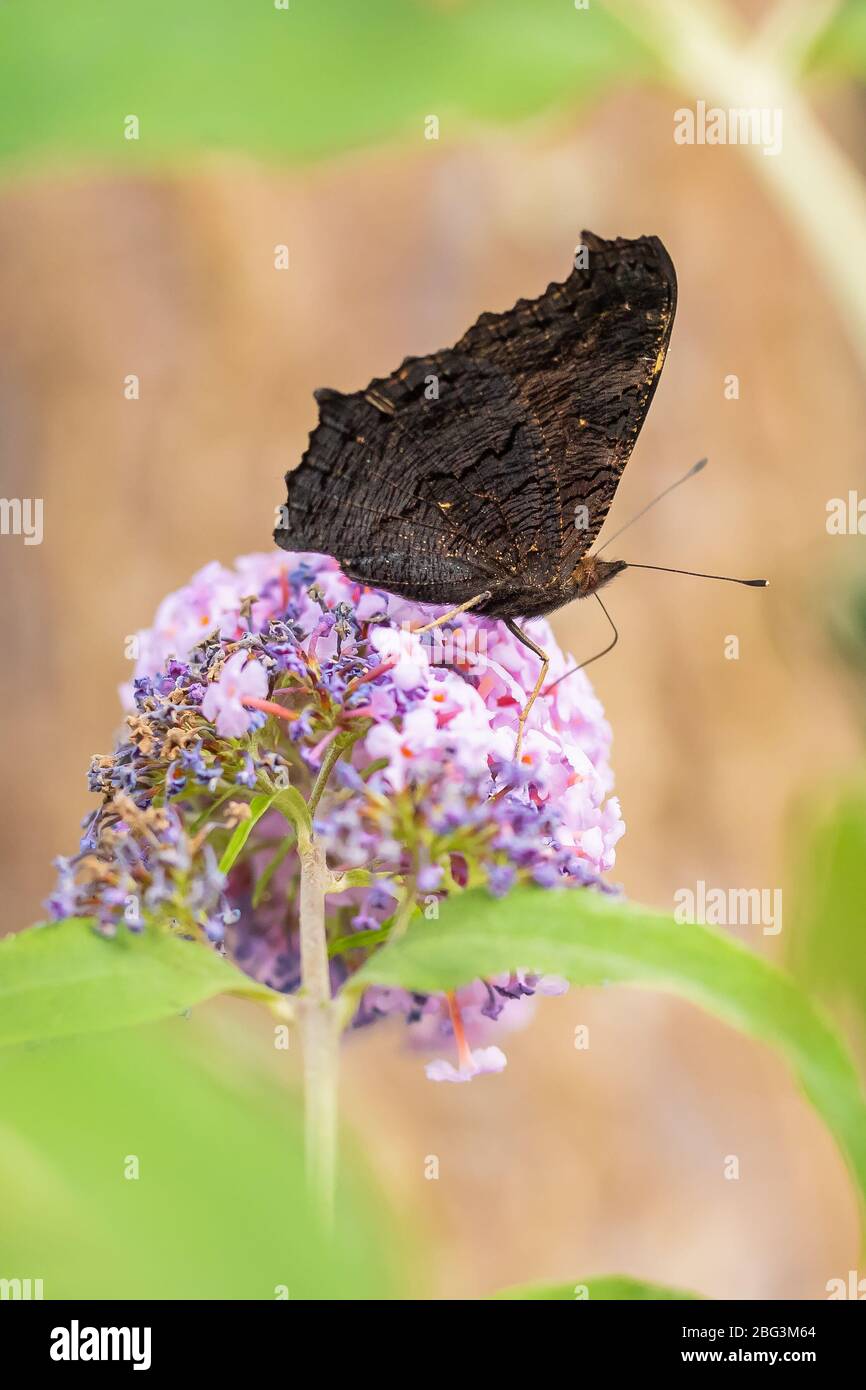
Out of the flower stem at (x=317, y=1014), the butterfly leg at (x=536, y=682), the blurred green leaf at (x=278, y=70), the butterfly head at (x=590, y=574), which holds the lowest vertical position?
the flower stem at (x=317, y=1014)


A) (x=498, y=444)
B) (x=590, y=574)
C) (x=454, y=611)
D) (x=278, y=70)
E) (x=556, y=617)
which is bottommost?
(x=454, y=611)

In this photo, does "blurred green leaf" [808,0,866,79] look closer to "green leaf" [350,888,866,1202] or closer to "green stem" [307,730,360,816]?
"green stem" [307,730,360,816]

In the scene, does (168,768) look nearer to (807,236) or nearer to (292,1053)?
(807,236)

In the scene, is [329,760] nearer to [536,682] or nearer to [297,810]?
[297,810]

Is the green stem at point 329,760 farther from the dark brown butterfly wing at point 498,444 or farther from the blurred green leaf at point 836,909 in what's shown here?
the blurred green leaf at point 836,909

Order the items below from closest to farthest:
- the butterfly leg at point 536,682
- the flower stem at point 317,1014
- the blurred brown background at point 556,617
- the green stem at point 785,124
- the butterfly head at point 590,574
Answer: the flower stem at point 317,1014 → the butterfly leg at point 536,682 → the butterfly head at point 590,574 → the green stem at point 785,124 → the blurred brown background at point 556,617

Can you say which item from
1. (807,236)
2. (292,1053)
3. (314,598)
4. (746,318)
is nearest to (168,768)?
(314,598)

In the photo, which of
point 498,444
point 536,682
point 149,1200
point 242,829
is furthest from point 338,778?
point 149,1200

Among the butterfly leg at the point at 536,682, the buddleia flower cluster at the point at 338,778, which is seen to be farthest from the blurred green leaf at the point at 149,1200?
the butterfly leg at the point at 536,682
